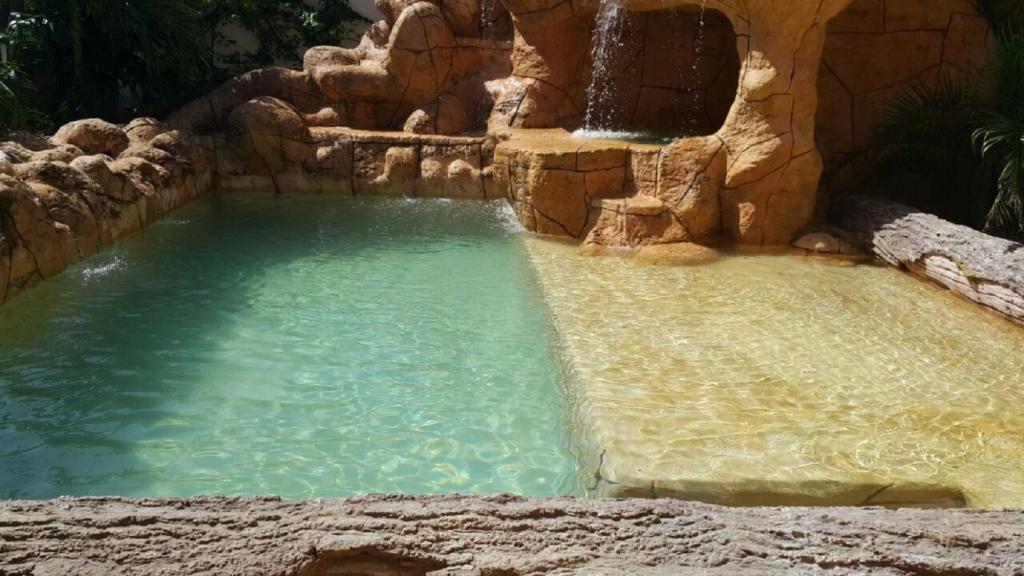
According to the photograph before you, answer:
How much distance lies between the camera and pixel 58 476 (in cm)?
373

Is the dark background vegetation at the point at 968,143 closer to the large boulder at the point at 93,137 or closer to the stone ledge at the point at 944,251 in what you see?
the stone ledge at the point at 944,251

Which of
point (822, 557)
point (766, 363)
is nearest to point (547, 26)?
point (766, 363)

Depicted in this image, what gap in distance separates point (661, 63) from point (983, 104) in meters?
3.80

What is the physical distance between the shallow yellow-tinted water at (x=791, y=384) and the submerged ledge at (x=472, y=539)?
1.01 m

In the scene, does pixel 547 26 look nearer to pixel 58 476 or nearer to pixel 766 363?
pixel 766 363

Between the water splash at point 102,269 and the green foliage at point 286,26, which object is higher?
the green foliage at point 286,26

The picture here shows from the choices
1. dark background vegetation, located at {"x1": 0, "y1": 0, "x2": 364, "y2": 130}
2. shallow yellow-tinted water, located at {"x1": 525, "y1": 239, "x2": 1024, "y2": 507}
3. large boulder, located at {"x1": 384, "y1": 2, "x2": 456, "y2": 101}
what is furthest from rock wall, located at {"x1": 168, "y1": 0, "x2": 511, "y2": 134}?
shallow yellow-tinted water, located at {"x1": 525, "y1": 239, "x2": 1024, "y2": 507}

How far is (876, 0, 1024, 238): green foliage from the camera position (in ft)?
23.3

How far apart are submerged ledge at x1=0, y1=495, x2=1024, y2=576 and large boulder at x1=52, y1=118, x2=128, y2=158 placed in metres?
6.71

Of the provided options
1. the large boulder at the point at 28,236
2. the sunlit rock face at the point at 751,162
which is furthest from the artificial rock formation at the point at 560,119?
the large boulder at the point at 28,236

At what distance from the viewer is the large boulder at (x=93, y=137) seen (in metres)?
8.28

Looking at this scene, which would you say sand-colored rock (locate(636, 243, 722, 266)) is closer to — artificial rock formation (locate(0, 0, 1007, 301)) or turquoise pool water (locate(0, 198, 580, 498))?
artificial rock formation (locate(0, 0, 1007, 301))

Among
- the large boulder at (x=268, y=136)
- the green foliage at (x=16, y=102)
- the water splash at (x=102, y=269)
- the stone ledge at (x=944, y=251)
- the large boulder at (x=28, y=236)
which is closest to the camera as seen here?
the large boulder at (x=28, y=236)

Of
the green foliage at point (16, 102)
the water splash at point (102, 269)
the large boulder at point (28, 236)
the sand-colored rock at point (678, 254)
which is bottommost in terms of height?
the sand-colored rock at point (678, 254)
